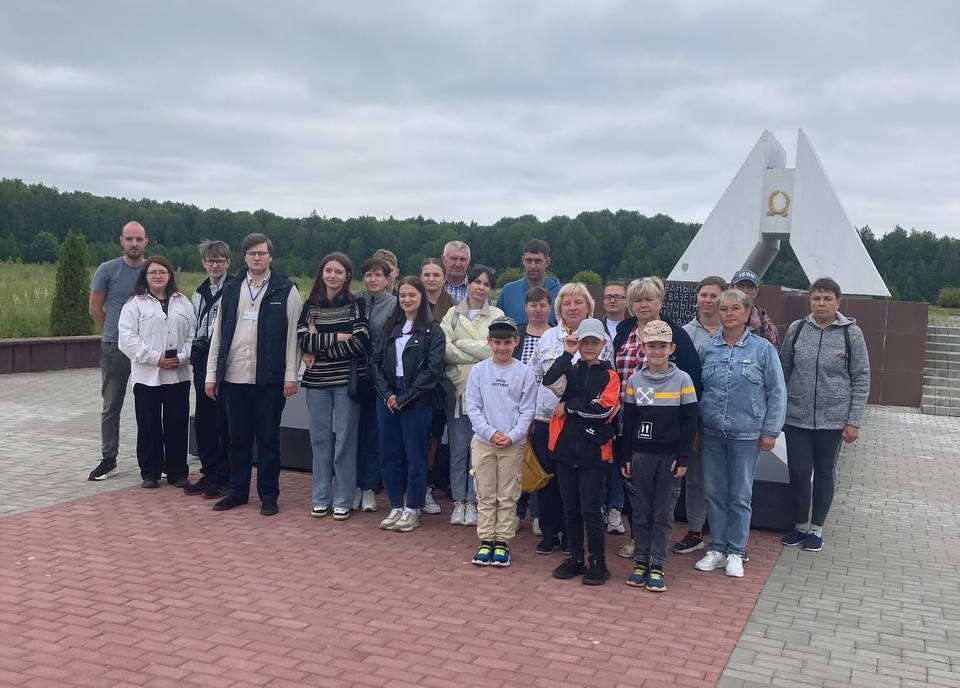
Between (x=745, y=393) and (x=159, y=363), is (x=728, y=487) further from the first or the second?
(x=159, y=363)

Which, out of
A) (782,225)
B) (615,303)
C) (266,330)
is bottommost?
(266,330)

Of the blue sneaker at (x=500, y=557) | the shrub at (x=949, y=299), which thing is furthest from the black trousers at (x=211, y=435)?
the shrub at (x=949, y=299)

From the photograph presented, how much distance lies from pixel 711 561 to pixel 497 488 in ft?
4.22

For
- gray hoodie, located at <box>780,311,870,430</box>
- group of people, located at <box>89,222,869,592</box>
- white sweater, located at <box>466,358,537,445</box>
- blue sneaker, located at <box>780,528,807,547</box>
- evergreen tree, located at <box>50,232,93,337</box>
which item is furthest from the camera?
evergreen tree, located at <box>50,232,93,337</box>

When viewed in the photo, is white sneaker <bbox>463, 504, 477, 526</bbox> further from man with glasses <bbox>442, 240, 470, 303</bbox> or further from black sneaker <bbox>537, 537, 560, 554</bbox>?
man with glasses <bbox>442, 240, 470, 303</bbox>

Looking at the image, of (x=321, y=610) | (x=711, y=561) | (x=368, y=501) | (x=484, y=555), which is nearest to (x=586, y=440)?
(x=484, y=555)

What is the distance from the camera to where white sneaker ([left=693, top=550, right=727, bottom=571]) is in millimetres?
5070

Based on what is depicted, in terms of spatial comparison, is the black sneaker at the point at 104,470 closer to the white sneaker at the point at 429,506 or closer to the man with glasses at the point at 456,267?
the white sneaker at the point at 429,506

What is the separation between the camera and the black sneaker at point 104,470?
664 cm

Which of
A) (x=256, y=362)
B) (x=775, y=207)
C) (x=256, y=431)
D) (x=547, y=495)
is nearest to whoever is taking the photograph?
(x=547, y=495)

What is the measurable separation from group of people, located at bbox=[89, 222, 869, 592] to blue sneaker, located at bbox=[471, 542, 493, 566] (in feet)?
0.04

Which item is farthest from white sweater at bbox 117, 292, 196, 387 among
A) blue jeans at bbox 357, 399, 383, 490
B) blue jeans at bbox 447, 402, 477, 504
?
blue jeans at bbox 447, 402, 477, 504

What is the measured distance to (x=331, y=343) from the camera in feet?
18.8

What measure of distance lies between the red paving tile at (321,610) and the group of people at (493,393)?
0.27 metres
